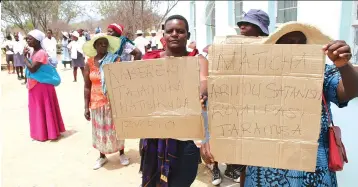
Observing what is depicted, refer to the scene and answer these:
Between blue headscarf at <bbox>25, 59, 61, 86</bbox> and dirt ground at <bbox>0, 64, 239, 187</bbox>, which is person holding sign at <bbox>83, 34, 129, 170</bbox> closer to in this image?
dirt ground at <bbox>0, 64, 239, 187</bbox>

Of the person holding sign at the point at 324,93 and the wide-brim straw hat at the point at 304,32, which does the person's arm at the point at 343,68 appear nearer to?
the person holding sign at the point at 324,93

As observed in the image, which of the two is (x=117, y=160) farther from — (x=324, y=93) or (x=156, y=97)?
(x=324, y=93)

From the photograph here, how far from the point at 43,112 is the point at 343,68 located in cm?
493

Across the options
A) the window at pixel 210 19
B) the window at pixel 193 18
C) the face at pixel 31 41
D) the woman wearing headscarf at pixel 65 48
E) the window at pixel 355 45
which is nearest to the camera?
the window at pixel 355 45

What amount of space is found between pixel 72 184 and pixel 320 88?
324 centimetres

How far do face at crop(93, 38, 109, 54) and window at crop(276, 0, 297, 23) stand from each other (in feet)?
11.1

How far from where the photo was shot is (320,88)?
147cm

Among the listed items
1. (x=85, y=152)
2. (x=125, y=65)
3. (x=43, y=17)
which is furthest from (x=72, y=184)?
(x=43, y=17)

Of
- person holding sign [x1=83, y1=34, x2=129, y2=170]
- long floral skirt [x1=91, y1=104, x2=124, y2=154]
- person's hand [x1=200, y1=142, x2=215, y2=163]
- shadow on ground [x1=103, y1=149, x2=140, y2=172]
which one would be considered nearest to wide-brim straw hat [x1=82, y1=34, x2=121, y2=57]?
person holding sign [x1=83, y1=34, x2=129, y2=170]

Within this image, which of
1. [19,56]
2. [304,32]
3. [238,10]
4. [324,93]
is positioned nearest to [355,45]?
[324,93]

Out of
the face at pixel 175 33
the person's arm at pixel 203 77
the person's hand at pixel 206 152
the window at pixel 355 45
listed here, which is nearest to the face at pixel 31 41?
the face at pixel 175 33

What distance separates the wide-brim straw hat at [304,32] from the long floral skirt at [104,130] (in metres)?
2.80

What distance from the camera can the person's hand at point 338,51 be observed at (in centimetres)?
140

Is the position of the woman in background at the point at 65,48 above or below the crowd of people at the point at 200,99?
above
